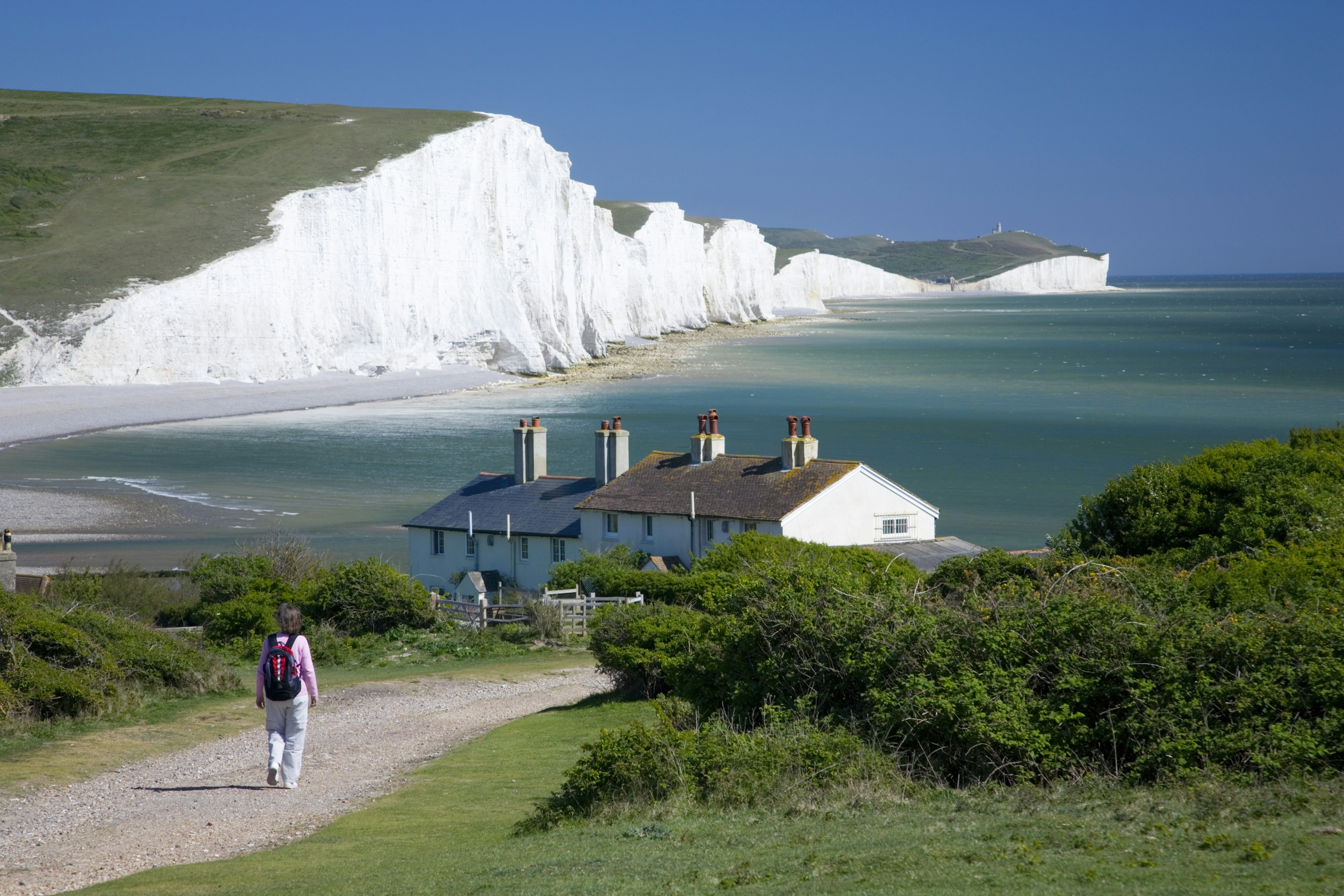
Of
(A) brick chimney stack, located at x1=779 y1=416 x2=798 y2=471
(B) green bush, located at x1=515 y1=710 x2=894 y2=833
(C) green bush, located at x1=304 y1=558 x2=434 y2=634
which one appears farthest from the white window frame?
(B) green bush, located at x1=515 y1=710 x2=894 y2=833

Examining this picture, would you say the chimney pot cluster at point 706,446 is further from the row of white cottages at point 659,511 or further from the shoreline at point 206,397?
the shoreline at point 206,397

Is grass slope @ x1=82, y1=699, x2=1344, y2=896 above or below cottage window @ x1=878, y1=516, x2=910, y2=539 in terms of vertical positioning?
above

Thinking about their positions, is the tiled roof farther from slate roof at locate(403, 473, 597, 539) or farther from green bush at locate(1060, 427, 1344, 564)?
green bush at locate(1060, 427, 1344, 564)

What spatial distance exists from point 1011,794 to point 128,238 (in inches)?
3483

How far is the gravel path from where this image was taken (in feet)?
33.7

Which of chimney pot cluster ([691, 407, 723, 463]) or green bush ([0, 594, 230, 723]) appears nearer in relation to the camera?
green bush ([0, 594, 230, 723])

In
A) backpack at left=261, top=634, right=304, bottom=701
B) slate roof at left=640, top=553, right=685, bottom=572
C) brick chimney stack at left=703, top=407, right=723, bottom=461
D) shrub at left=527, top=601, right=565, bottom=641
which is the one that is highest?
brick chimney stack at left=703, top=407, right=723, bottom=461

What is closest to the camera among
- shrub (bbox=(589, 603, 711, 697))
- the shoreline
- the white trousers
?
the white trousers

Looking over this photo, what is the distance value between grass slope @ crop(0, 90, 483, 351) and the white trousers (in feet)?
235

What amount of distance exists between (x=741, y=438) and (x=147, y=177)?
5826 centimetres

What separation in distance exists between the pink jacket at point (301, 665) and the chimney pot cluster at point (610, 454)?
19758 millimetres

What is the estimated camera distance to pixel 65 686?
16047 mm

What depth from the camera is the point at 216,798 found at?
12180 millimetres

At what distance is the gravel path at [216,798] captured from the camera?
10.3 m
